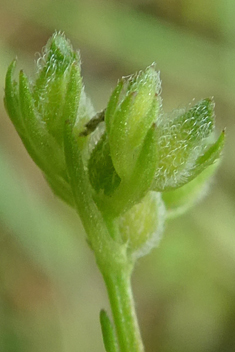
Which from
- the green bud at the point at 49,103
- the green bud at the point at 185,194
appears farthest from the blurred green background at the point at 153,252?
the green bud at the point at 49,103

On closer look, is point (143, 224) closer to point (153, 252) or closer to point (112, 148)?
point (112, 148)

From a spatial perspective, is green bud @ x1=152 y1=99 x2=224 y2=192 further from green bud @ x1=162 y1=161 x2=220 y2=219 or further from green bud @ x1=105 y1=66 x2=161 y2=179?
green bud @ x1=162 y1=161 x2=220 y2=219

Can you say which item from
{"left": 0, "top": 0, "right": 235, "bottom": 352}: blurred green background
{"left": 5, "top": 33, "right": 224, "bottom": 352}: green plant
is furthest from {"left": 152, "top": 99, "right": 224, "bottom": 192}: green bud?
{"left": 0, "top": 0, "right": 235, "bottom": 352}: blurred green background

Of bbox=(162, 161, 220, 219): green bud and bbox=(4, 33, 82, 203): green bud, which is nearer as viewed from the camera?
bbox=(4, 33, 82, 203): green bud

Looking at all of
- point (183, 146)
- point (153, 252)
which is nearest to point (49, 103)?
point (183, 146)

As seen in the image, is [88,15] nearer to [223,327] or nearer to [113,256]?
[223,327]

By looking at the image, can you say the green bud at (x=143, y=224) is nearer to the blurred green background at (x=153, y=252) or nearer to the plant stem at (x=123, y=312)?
the plant stem at (x=123, y=312)
